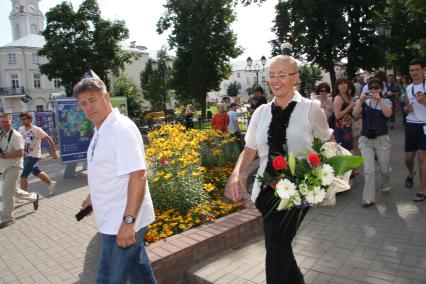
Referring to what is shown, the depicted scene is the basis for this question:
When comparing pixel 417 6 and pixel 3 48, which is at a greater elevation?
pixel 3 48

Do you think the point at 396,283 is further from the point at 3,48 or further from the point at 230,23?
the point at 3,48

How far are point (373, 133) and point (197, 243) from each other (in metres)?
3.28

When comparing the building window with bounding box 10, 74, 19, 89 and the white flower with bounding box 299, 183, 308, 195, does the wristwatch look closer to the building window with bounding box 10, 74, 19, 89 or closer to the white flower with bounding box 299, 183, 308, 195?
the white flower with bounding box 299, 183, 308, 195

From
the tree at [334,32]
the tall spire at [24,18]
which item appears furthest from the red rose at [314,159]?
the tall spire at [24,18]

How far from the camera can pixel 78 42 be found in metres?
31.2

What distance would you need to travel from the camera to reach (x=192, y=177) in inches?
204

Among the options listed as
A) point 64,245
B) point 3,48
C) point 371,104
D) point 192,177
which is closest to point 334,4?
point 371,104

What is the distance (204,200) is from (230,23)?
3398cm

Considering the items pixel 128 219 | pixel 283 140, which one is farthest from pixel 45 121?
pixel 283 140

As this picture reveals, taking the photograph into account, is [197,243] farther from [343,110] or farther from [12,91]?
[12,91]

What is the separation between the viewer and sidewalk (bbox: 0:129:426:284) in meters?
3.58

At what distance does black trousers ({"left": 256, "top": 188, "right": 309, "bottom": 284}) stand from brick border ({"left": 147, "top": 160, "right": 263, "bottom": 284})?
116 cm

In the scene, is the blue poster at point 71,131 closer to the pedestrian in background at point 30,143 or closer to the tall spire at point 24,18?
the pedestrian in background at point 30,143

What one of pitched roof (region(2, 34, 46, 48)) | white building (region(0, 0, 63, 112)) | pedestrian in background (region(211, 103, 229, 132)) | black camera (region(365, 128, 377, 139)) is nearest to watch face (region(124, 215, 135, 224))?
black camera (region(365, 128, 377, 139))
